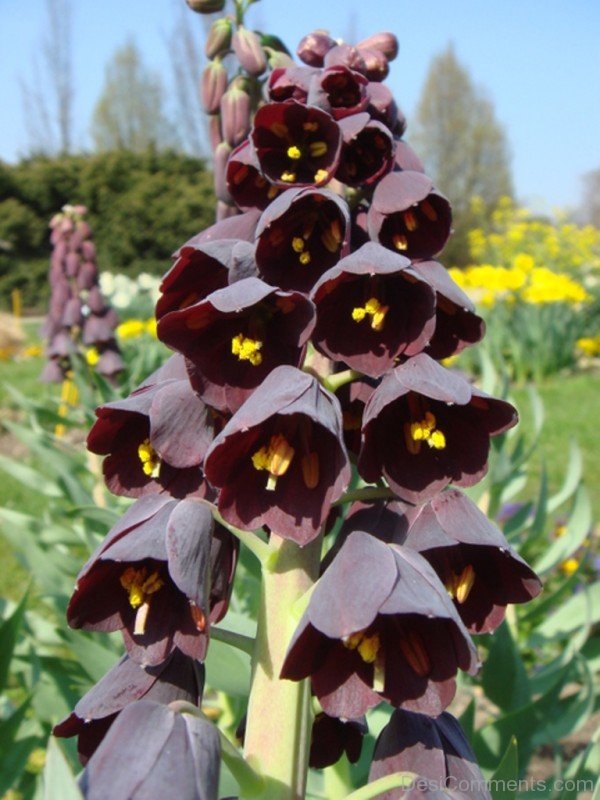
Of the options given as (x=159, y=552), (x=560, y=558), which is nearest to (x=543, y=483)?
(x=560, y=558)

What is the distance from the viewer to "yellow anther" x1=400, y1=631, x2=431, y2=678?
85 cm

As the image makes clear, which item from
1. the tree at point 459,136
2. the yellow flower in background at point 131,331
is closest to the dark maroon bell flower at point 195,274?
the yellow flower in background at point 131,331

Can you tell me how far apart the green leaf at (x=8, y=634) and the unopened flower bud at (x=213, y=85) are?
972mm

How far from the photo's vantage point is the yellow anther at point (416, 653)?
85 cm

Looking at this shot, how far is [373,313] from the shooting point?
37.8 inches

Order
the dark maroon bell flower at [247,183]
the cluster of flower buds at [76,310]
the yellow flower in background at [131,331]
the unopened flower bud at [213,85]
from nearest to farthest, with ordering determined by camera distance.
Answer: the dark maroon bell flower at [247,183] < the unopened flower bud at [213,85] < the cluster of flower buds at [76,310] < the yellow flower in background at [131,331]

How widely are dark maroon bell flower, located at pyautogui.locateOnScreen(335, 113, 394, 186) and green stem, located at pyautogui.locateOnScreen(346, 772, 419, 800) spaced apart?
0.67 metres

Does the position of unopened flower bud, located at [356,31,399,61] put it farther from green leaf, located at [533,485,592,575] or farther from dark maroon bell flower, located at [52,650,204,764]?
green leaf, located at [533,485,592,575]

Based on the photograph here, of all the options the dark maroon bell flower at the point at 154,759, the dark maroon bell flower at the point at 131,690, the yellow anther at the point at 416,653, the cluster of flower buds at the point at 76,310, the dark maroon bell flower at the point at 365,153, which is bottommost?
the cluster of flower buds at the point at 76,310

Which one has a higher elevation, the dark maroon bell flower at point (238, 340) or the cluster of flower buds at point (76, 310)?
the dark maroon bell flower at point (238, 340)

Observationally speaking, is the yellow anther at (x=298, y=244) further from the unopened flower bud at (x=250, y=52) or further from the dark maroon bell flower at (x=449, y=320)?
the unopened flower bud at (x=250, y=52)

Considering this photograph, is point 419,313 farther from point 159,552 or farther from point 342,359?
point 159,552

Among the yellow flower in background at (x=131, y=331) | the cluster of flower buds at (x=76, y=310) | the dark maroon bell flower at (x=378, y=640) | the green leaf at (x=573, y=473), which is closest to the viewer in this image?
the dark maroon bell flower at (x=378, y=640)

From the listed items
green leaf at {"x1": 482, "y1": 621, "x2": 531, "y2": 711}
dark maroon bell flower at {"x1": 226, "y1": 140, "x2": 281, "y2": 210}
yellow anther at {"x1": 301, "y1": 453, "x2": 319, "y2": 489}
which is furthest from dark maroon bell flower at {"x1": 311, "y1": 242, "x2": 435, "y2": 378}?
green leaf at {"x1": 482, "y1": 621, "x2": 531, "y2": 711}
